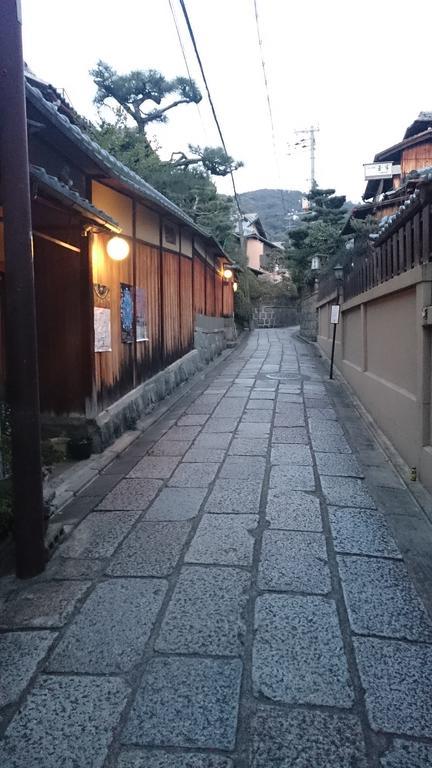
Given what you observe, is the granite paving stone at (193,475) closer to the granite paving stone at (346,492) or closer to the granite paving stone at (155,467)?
the granite paving stone at (155,467)

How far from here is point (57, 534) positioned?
4.45 meters

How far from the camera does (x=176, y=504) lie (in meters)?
5.34

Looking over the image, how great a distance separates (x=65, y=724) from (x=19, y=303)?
259 cm

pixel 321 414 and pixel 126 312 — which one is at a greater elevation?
pixel 126 312

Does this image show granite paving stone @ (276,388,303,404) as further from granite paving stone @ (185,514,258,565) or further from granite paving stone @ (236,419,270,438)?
granite paving stone @ (185,514,258,565)

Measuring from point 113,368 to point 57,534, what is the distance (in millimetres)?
4051

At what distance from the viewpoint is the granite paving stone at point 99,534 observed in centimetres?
433

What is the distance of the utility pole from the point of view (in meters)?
3.71

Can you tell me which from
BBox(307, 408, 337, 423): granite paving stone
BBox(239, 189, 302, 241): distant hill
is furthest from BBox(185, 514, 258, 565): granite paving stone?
BBox(239, 189, 302, 241): distant hill

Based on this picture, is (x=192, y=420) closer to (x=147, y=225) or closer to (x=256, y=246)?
(x=147, y=225)

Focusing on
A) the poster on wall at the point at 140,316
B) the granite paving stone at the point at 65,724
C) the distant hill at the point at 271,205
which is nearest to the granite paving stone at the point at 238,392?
the poster on wall at the point at 140,316

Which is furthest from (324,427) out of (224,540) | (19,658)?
(19,658)

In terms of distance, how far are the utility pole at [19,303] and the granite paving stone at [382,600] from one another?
2244 mm

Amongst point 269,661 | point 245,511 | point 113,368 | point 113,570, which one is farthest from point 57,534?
point 113,368
